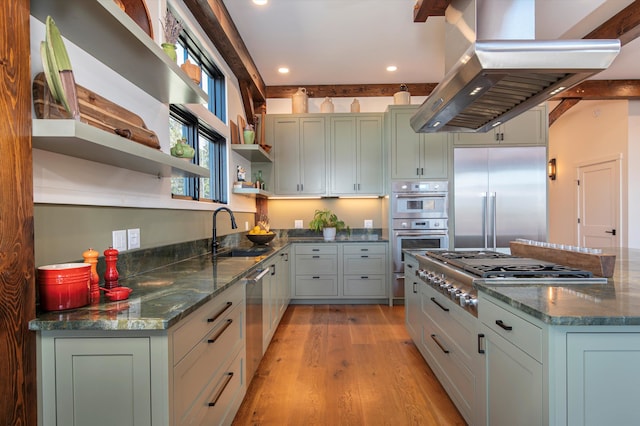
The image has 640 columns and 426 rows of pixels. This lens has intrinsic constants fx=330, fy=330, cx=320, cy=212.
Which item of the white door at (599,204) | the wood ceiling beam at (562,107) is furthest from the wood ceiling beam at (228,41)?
the white door at (599,204)

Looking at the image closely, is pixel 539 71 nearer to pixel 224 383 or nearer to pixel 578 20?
pixel 224 383

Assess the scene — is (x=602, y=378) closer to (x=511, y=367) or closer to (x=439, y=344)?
(x=511, y=367)

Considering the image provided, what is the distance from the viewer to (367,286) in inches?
172

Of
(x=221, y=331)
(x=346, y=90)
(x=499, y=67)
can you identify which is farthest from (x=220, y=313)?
(x=346, y=90)

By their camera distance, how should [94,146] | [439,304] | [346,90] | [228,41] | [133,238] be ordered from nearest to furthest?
1. [94,146]
2. [133,238]
3. [439,304]
4. [228,41]
5. [346,90]

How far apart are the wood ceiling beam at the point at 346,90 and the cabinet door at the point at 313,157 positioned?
544mm

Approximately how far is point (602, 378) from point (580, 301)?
0.26 metres

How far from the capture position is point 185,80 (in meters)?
1.78

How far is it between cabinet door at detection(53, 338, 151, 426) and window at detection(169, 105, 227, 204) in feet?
4.95

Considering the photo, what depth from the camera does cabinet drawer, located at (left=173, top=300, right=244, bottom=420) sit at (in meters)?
1.17

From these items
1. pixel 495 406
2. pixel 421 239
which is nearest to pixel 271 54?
pixel 421 239

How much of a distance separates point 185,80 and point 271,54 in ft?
7.79

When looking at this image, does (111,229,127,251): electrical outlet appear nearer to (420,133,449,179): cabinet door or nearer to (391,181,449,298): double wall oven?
(391,181,449,298): double wall oven

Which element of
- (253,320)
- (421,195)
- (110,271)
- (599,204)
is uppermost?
(421,195)
